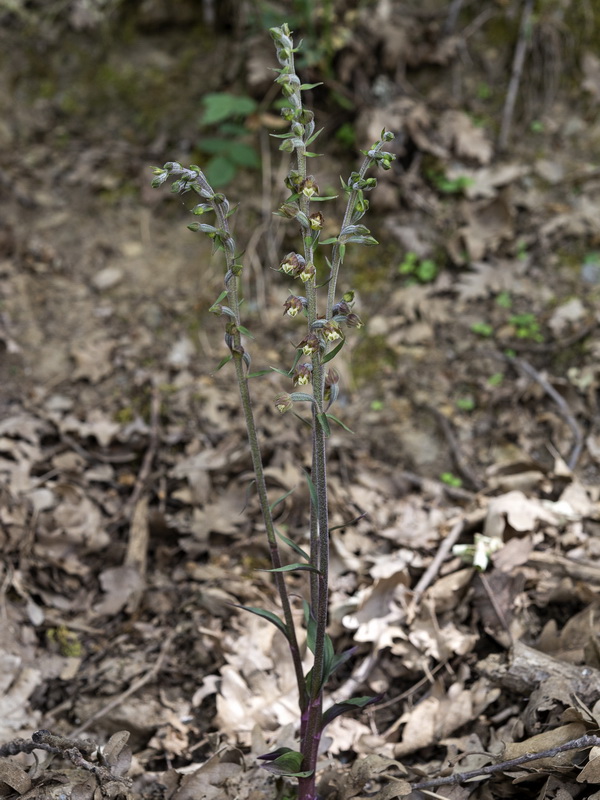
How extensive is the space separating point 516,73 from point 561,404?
2640 millimetres

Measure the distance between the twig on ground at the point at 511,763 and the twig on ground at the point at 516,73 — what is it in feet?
13.6

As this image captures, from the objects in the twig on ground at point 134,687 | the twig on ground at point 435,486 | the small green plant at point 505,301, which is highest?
the small green plant at point 505,301

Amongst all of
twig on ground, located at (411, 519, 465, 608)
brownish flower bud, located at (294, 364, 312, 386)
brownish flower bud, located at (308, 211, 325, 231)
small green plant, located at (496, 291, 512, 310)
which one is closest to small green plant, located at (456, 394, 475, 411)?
small green plant, located at (496, 291, 512, 310)

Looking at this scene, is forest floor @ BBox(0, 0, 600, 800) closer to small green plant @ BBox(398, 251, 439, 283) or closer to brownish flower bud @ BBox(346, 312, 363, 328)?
small green plant @ BBox(398, 251, 439, 283)

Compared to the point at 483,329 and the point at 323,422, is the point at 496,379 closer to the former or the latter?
the point at 483,329

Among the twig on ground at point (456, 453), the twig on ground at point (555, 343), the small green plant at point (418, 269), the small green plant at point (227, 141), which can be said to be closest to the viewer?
the twig on ground at point (456, 453)

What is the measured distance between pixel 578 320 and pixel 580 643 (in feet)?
7.54

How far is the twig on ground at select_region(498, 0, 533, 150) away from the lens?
4.88 m

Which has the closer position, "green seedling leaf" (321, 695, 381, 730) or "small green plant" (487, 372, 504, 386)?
"green seedling leaf" (321, 695, 381, 730)

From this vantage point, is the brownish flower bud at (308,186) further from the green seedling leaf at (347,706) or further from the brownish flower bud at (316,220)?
the green seedling leaf at (347,706)

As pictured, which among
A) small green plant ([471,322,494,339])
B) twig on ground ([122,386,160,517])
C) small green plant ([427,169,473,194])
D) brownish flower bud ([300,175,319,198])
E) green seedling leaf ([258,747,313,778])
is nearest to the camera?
brownish flower bud ([300,175,319,198])

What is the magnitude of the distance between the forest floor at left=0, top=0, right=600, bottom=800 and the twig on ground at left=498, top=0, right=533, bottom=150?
5 centimetres

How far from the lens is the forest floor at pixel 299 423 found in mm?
2602

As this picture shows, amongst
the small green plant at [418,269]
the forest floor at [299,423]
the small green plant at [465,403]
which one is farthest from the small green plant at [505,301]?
the small green plant at [465,403]
